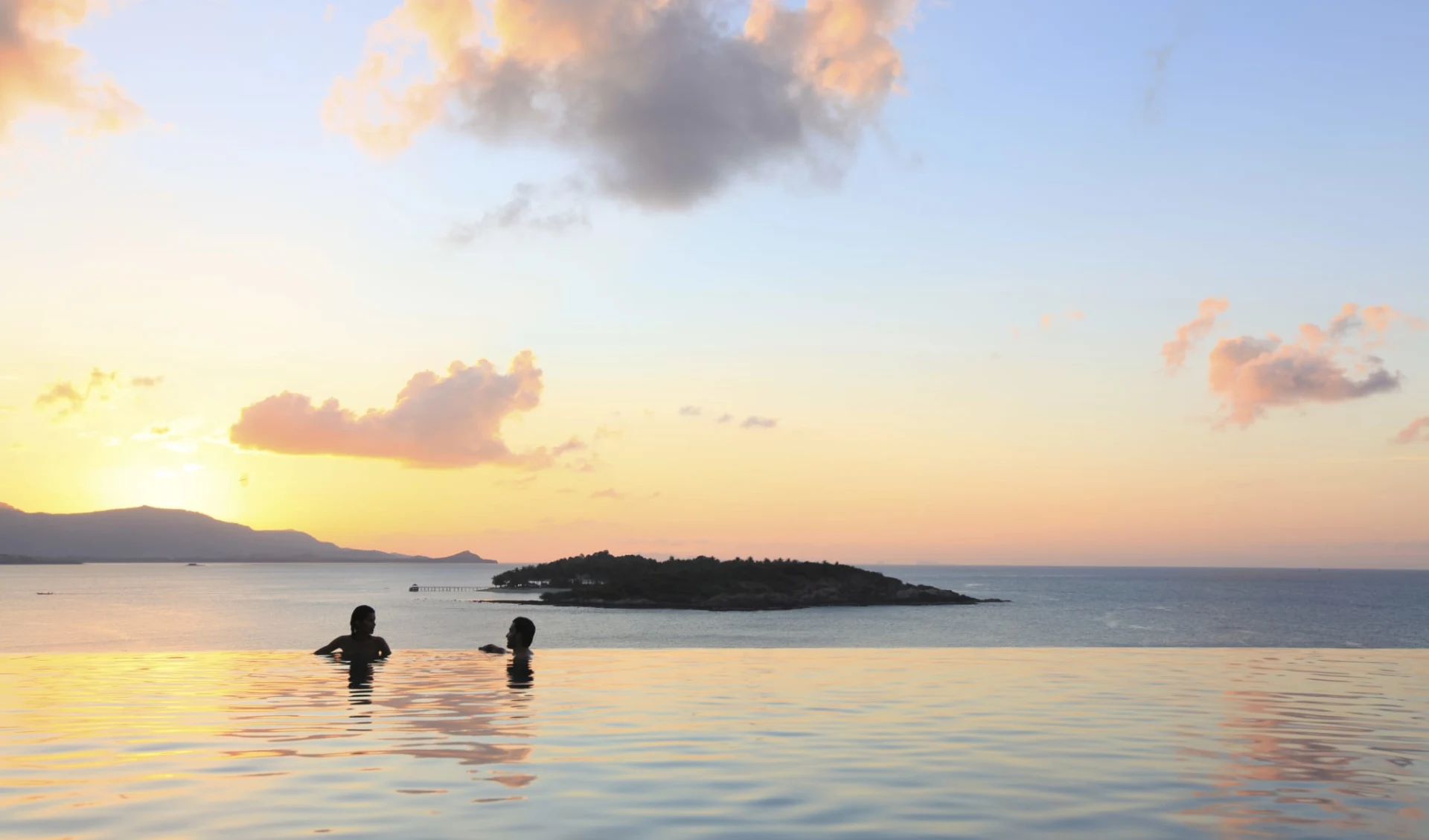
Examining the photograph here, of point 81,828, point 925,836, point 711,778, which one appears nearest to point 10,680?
point 81,828

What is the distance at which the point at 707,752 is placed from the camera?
14.3 meters

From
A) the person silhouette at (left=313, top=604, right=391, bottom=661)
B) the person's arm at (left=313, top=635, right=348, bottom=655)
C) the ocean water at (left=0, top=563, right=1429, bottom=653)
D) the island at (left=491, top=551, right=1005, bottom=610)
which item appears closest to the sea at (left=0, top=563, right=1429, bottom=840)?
the person silhouette at (left=313, top=604, right=391, bottom=661)

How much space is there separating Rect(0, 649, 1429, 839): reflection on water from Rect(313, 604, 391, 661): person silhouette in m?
1.06

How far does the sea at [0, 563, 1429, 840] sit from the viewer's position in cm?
1024

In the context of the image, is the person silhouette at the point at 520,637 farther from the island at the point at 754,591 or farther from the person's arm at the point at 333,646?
the island at the point at 754,591

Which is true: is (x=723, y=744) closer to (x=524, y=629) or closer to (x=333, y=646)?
(x=524, y=629)

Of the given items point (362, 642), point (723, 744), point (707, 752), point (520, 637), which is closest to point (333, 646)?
point (362, 642)

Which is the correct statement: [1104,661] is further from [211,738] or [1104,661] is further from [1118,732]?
[211,738]

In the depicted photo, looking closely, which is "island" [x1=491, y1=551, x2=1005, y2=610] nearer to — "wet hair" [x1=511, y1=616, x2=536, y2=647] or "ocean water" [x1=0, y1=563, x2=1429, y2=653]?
"ocean water" [x1=0, y1=563, x2=1429, y2=653]

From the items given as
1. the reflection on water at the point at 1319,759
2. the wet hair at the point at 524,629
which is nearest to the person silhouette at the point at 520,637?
the wet hair at the point at 524,629

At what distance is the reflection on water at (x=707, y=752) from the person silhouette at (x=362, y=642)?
106 centimetres

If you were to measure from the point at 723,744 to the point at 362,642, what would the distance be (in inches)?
593

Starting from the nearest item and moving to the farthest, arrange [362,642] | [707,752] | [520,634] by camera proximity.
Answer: [707,752], [520,634], [362,642]

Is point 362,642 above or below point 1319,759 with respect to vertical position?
above
